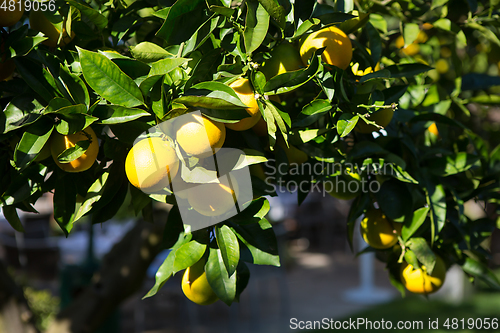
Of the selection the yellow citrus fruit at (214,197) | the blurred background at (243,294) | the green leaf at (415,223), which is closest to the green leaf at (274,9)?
the yellow citrus fruit at (214,197)

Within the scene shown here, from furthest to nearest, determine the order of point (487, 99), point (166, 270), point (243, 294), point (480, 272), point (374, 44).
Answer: point (243, 294) < point (487, 99) < point (480, 272) < point (374, 44) < point (166, 270)

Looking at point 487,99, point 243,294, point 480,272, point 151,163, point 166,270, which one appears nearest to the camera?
point 151,163

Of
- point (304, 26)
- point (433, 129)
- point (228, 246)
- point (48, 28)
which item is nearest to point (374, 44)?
point (304, 26)

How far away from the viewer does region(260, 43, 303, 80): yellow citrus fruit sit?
61cm

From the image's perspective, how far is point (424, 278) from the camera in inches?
32.6

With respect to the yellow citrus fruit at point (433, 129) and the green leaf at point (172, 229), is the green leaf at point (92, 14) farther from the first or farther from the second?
the yellow citrus fruit at point (433, 129)

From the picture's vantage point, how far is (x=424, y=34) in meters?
1.27

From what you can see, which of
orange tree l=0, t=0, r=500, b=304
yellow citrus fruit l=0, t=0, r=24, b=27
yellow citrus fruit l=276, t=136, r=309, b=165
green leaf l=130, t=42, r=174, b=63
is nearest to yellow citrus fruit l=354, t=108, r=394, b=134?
orange tree l=0, t=0, r=500, b=304

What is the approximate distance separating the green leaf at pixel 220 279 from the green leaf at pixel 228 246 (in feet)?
0.13

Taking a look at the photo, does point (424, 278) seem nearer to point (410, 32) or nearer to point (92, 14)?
point (410, 32)

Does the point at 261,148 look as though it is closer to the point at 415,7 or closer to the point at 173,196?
the point at 173,196

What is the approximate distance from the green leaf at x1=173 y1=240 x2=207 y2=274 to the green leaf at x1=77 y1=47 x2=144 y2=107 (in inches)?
8.3

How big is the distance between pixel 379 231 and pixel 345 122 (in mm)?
294

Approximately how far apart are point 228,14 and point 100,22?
0.74 feet
